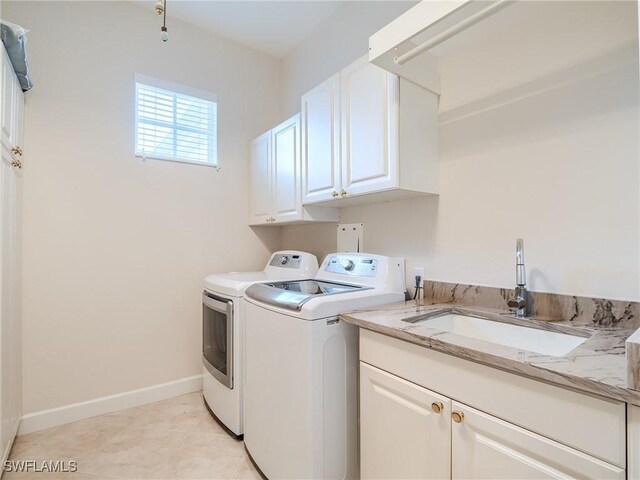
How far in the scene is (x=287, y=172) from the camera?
7.64 feet

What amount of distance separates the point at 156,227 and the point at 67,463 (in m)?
1.46

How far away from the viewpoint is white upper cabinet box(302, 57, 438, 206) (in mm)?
→ 1506

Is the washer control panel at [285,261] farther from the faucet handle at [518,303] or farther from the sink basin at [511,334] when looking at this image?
the faucet handle at [518,303]

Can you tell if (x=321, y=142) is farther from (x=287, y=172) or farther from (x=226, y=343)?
(x=226, y=343)

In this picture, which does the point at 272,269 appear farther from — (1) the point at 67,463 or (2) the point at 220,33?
(2) the point at 220,33

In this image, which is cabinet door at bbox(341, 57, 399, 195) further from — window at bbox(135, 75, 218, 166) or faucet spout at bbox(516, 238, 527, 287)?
window at bbox(135, 75, 218, 166)

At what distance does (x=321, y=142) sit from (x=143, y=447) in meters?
2.04

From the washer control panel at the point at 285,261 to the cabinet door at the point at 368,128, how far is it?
0.79 meters

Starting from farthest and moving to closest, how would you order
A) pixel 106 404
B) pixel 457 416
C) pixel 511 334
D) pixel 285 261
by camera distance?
pixel 285 261
pixel 106 404
pixel 511 334
pixel 457 416

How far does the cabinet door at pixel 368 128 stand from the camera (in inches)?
59.2

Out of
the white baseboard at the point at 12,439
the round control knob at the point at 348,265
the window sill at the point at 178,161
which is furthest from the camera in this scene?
the window sill at the point at 178,161

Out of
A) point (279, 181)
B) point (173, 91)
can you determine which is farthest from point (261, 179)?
point (173, 91)

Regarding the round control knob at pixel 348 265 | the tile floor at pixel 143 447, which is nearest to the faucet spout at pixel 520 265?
the round control knob at pixel 348 265

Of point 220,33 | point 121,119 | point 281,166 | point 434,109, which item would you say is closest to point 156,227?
point 121,119
